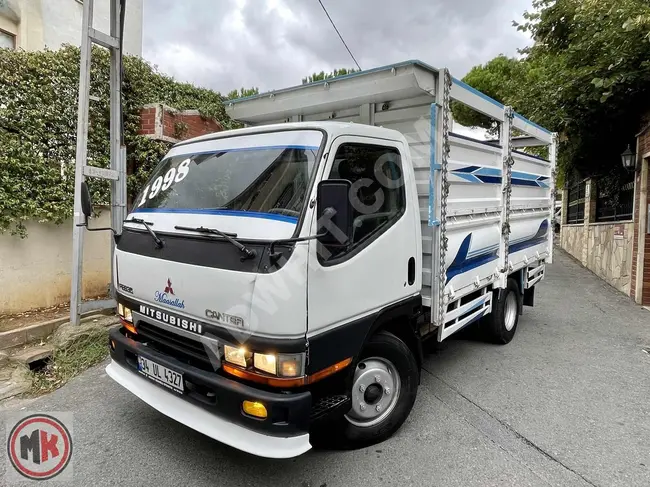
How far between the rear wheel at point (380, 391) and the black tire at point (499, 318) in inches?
85.5

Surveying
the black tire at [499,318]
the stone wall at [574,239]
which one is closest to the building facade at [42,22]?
the black tire at [499,318]

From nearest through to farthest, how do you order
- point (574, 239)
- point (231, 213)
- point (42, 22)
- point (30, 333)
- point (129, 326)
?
point (231, 213) → point (129, 326) → point (30, 333) → point (42, 22) → point (574, 239)

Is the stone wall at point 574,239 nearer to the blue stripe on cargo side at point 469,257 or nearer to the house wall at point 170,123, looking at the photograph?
the blue stripe on cargo side at point 469,257

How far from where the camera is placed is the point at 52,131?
505cm

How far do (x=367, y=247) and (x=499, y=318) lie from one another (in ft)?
9.78

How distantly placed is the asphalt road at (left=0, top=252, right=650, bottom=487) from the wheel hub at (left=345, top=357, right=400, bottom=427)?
0.80 feet

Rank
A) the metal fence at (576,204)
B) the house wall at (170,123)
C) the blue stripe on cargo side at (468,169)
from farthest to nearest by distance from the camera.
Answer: the metal fence at (576,204)
the house wall at (170,123)
the blue stripe on cargo side at (468,169)

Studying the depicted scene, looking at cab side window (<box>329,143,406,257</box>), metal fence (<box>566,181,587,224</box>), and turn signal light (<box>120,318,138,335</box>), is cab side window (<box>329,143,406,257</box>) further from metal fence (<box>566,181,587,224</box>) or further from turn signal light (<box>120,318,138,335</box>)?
metal fence (<box>566,181,587,224</box>)

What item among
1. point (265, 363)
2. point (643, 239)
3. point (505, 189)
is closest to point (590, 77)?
point (643, 239)

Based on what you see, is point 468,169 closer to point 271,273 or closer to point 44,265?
point 271,273

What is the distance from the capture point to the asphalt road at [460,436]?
8.73ft

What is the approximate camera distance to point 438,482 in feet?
8.58

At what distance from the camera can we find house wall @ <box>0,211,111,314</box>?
15.8 feet

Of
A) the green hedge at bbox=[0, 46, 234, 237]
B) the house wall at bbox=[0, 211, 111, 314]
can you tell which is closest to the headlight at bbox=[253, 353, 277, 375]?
the green hedge at bbox=[0, 46, 234, 237]
